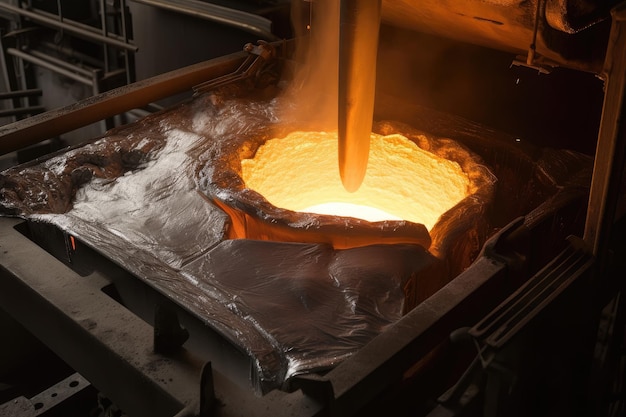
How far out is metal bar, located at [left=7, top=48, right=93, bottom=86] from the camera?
204 inches

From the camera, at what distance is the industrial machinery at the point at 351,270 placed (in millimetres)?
1842

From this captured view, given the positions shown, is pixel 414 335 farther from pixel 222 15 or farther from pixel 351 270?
pixel 222 15

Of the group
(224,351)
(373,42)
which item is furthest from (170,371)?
(373,42)

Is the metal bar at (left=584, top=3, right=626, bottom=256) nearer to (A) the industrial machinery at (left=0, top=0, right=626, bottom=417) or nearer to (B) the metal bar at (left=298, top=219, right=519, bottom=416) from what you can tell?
(A) the industrial machinery at (left=0, top=0, right=626, bottom=417)

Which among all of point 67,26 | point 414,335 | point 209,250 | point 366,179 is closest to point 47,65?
point 67,26

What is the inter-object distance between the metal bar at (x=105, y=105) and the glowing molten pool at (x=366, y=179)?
1.90 feet

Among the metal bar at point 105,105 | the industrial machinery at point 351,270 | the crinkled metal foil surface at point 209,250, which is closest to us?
the industrial machinery at point 351,270

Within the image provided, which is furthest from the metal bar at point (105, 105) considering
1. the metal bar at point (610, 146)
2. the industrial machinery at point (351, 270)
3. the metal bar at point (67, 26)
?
the metal bar at point (610, 146)

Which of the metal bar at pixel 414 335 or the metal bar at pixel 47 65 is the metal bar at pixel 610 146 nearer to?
the metal bar at pixel 414 335

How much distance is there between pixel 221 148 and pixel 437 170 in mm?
844

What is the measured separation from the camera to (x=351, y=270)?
2172mm

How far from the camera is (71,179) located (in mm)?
2686

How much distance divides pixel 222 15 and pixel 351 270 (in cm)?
228

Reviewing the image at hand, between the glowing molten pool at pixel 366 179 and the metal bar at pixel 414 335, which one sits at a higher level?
the metal bar at pixel 414 335
